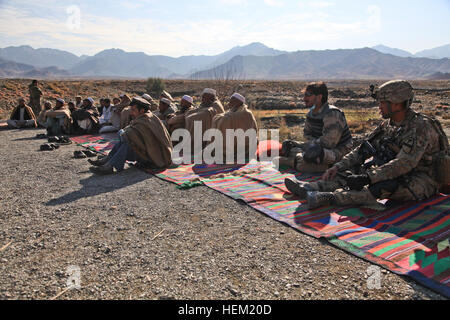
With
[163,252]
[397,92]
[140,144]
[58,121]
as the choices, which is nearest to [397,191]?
[397,92]

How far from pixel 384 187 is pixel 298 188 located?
3.22 feet

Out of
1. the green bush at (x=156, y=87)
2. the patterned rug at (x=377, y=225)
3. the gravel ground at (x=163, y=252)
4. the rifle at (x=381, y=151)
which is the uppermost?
the green bush at (x=156, y=87)

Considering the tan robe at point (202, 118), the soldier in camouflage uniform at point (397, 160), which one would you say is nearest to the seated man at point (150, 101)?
the tan robe at point (202, 118)

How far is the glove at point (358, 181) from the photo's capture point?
356 cm

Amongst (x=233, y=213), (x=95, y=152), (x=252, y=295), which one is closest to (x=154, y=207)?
(x=233, y=213)

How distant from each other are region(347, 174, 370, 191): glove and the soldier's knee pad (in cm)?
10

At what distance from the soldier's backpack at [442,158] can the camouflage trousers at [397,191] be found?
12cm

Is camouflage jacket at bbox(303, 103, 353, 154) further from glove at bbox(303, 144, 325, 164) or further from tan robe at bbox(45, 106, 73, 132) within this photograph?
tan robe at bbox(45, 106, 73, 132)

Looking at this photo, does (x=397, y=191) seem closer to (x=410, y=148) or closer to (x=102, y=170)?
(x=410, y=148)

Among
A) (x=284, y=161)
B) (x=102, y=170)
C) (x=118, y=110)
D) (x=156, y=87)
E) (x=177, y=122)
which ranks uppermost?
(x=156, y=87)

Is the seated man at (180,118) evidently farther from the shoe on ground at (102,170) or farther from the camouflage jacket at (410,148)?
the camouflage jacket at (410,148)

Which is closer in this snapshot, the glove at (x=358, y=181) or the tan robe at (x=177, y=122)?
the glove at (x=358, y=181)

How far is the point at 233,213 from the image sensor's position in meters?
3.80

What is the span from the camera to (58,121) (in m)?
9.70
